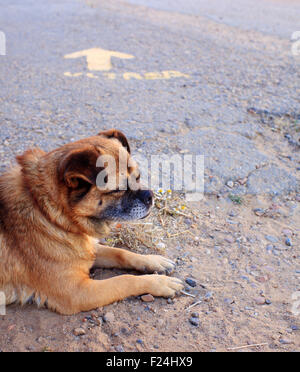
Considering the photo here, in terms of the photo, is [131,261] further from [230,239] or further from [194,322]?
[230,239]

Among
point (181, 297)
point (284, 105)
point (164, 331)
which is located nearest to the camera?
point (164, 331)

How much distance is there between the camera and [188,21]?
10.2 metres

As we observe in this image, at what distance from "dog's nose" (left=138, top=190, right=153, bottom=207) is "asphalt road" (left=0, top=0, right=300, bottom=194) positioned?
1449mm

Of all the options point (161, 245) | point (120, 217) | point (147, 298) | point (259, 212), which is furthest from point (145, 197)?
point (259, 212)

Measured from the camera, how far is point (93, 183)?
9.49 ft

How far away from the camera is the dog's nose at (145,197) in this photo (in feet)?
10.6

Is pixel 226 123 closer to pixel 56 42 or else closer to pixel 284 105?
pixel 284 105

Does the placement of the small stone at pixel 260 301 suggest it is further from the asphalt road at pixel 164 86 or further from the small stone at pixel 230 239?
the asphalt road at pixel 164 86

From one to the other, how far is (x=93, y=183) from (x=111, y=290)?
94cm

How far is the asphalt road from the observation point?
16.8 ft

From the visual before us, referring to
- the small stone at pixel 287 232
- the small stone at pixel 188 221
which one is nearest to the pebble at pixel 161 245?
the small stone at pixel 188 221

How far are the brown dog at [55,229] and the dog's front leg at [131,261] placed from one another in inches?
13.6

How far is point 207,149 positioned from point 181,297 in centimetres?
250
